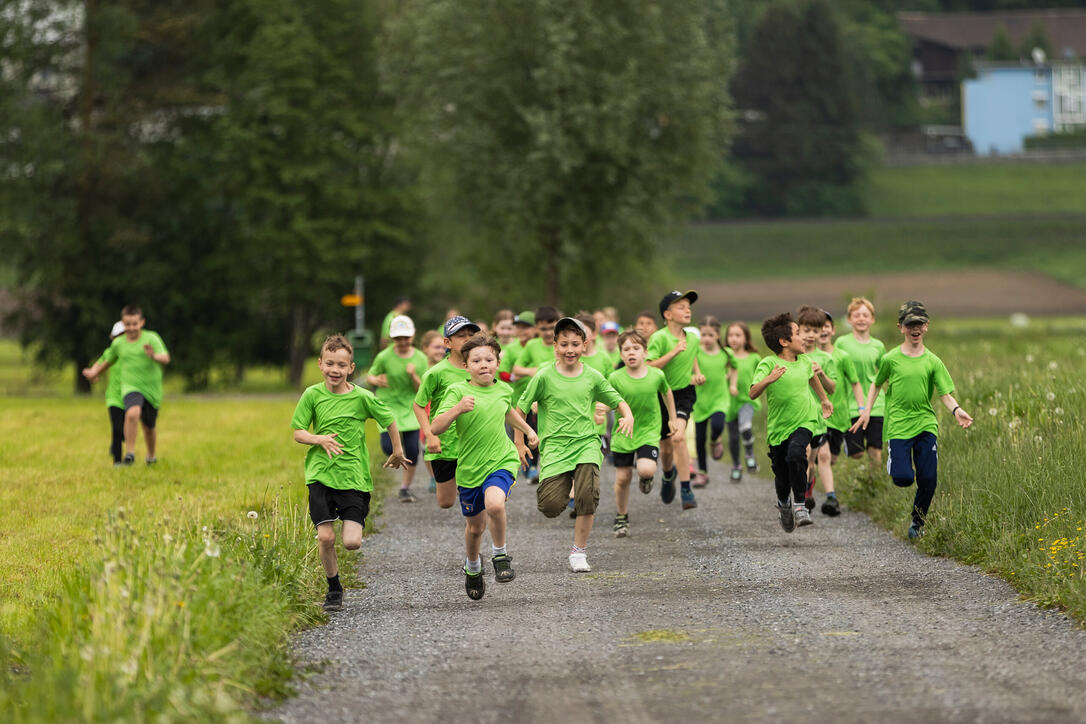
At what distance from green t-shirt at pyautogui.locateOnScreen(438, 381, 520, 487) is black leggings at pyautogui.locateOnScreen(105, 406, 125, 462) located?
8986 mm

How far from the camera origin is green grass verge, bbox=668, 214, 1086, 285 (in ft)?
254

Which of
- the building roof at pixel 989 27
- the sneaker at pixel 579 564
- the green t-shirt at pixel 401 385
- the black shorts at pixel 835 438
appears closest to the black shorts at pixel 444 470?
the sneaker at pixel 579 564

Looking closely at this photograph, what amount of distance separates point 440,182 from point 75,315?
37.4ft

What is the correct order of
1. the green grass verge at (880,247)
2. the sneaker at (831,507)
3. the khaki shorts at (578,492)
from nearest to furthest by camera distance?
the khaki shorts at (578,492), the sneaker at (831,507), the green grass verge at (880,247)

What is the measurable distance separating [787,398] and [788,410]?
10cm

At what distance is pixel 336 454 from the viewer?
960 centimetres

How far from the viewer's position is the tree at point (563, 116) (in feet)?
133

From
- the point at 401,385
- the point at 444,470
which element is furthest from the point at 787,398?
the point at 401,385

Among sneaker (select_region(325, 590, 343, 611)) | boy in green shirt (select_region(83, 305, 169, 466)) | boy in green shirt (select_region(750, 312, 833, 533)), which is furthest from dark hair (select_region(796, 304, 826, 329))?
boy in green shirt (select_region(83, 305, 169, 466))

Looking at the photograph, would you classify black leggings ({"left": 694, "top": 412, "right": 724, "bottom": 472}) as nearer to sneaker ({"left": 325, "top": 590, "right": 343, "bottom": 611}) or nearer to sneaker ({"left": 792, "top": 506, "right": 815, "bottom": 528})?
sneaker ({"left": 792, "top": 506, "right": 815, "bottom": 528})

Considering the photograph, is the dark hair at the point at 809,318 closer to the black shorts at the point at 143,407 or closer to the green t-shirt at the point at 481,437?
the green t-shirt at the point at 481,437

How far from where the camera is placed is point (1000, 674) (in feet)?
24.4

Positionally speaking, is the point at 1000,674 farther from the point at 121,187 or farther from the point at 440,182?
the point at 121,187

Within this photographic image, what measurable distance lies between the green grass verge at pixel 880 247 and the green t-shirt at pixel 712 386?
197ft
